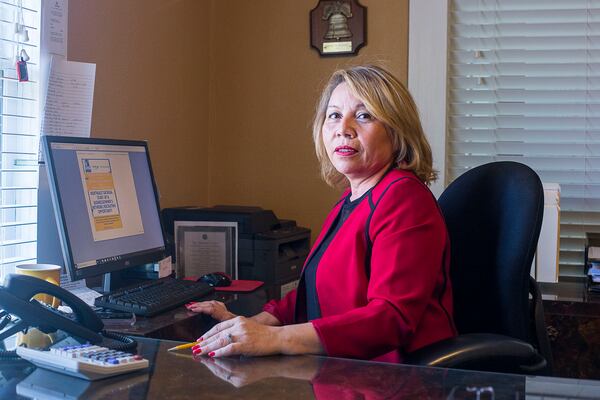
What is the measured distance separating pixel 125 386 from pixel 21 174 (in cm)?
122

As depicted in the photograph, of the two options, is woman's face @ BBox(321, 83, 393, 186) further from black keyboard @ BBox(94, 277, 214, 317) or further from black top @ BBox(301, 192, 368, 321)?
black keyboard @ BBox(94, 277, 214, 317)

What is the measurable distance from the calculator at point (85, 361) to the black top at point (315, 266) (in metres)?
0.70

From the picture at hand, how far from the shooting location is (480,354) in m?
1.57

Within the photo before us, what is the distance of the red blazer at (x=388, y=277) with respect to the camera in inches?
60.2

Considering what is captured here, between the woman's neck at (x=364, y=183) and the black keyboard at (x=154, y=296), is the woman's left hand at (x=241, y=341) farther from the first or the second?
the woman's neck at (x=364, y=183)

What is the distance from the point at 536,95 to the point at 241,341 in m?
2.01

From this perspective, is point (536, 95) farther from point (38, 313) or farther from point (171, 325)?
point (38, 313)

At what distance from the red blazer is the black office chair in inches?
3.7

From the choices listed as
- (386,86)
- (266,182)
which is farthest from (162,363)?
(266,182)

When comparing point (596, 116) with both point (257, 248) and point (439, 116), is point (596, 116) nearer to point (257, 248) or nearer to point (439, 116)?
point (439, 116)

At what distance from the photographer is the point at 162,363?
1236mm

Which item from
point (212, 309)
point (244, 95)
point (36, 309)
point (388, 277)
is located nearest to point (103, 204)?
point (212, 309)

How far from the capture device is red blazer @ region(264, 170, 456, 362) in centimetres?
153

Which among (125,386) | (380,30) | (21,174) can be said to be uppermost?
(380,30)
